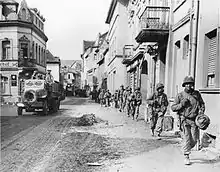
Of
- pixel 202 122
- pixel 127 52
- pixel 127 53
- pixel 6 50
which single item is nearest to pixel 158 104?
pixel 202 122

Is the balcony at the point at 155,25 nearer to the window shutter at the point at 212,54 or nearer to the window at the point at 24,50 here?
the window shutter at the point at 212,54

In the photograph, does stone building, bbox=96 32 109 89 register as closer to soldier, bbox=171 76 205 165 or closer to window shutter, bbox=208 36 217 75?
window shutter, bbox=208 36 217 75

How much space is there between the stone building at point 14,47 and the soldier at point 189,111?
2673 cm

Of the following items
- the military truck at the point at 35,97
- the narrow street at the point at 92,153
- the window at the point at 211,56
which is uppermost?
the window at the point at 211,56

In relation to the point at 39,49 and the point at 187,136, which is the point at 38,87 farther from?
the point at 39,49

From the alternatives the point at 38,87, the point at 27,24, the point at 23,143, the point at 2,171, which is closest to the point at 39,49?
the point at 27,24

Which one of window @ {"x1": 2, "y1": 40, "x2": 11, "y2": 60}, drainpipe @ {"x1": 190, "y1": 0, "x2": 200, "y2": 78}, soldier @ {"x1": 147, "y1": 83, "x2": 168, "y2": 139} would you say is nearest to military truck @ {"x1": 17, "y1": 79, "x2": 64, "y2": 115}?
soldier @ {"x1": 147, "y1": 83, "x2": 168, "y2": 139}

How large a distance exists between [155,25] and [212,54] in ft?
16.0

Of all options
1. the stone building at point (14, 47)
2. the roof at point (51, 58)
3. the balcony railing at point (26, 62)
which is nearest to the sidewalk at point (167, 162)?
the stone building at point (14, 47)

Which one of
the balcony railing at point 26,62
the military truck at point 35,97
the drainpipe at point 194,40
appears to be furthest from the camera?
the balcony railing at point 26,62

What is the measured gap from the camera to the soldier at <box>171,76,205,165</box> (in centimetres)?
589

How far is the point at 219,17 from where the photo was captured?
723 cm

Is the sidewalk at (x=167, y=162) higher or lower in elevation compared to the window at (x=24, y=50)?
lower

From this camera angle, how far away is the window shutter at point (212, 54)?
776 centimetres
